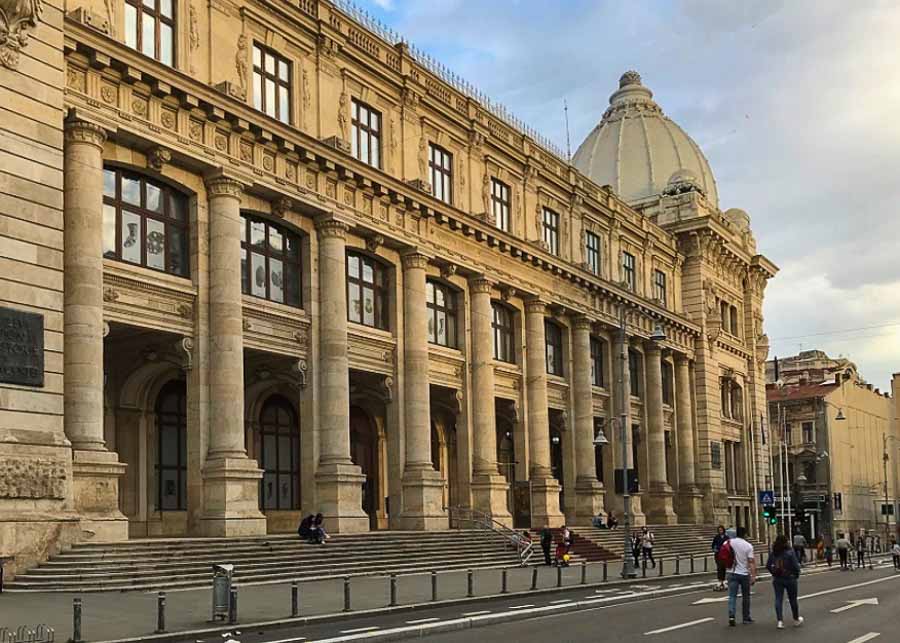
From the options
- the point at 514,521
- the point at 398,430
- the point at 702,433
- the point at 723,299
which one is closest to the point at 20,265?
the point at 398,430

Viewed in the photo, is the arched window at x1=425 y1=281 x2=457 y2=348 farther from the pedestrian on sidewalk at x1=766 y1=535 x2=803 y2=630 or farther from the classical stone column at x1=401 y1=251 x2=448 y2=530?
the pedestrian on sidewalk at x1=766 y1=535 x2=803 y2=630

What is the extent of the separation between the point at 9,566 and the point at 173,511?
42.4 ft

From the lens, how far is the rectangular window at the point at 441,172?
4347 cm

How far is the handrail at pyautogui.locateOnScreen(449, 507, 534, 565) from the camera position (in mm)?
38297

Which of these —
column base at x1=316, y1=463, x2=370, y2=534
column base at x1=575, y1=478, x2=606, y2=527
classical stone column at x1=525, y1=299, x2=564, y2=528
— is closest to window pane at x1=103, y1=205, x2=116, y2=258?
column base at x1=316, y1=463, x2=370, y2=534

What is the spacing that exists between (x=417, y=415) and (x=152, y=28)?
16.2 metres

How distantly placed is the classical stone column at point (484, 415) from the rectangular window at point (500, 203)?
3511 millimetres

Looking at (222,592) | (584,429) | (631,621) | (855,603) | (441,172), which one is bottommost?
(855,603)

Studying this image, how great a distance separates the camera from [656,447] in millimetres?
60500

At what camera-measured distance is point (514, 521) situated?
164ft

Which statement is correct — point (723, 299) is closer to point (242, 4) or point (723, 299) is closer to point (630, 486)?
point (630, 486)

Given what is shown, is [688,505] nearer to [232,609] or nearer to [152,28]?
[152,28]

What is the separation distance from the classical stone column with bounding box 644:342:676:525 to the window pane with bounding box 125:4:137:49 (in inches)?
1466

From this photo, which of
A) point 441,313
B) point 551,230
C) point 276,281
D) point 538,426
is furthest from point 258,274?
point 551,230
